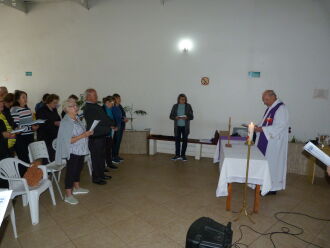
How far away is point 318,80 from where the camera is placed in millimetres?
5293

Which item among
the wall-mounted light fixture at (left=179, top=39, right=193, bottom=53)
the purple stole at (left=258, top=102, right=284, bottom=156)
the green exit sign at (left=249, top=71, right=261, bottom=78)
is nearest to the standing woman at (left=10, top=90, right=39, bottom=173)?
the wall-mounted light fixture at (left=179, top=39, right=193, bottom=53)

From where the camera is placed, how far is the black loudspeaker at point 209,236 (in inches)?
83.3

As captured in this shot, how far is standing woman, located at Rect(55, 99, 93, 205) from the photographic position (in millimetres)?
3402

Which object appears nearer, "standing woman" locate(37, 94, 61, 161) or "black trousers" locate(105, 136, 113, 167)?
"standing woman" locate(37, 94, 61, 161)

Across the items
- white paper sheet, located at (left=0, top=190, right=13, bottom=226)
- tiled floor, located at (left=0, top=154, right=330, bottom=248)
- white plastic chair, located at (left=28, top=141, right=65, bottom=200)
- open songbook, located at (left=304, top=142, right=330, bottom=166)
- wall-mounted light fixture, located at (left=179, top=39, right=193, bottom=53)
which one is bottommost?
tiled floor, located at (left=0, top=154, right=330, bottom=248)

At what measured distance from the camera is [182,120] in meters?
5.82

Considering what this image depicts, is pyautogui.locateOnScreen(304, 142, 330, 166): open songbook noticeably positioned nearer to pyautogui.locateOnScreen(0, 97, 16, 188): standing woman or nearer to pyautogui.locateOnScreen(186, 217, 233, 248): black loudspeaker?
pyautogui.locateOnScreen(186, 217, 233, 248): black loudspeaker

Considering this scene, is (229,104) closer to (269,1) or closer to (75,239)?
(269,1)

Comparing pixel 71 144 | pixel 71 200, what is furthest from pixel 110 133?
pixel 71 200

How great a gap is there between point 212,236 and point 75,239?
62.3 inches

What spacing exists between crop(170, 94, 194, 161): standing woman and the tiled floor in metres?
1.06

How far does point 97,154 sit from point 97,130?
0.46 m

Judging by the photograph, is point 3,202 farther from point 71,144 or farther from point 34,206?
point 71,144

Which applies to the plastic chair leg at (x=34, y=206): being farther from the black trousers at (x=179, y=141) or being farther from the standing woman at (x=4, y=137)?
the black trousers at (x=179, y=141)
